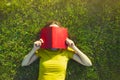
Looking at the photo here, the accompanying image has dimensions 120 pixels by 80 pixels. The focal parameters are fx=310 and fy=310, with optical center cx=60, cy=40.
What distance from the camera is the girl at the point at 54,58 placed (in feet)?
12.6

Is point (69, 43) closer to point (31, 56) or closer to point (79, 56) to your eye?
point (79, 56)

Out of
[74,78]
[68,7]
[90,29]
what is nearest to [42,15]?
[68,7]

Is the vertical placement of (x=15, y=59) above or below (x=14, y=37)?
below

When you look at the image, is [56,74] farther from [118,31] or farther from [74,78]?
[118,31]

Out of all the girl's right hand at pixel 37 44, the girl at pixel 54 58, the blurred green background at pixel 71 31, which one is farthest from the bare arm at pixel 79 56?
the girl's right hand at pixel 37 44

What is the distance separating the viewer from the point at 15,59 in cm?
413

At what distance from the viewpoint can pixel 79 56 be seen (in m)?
3.99

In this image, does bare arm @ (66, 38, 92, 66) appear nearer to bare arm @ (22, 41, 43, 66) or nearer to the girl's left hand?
the girl's left hand

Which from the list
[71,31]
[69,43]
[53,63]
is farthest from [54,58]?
[71,31]

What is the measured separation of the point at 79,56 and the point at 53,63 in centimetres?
37

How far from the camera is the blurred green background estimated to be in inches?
163

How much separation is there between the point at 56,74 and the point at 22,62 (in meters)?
0.50

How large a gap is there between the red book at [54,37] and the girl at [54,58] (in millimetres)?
62

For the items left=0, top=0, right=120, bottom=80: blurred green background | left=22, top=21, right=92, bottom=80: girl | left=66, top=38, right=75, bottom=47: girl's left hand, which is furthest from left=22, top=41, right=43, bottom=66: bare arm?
left=66, top=38, right=75, bottom=47: girl's left hand
